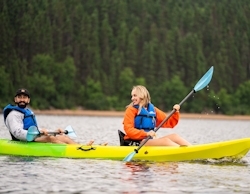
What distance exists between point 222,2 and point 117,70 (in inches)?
901

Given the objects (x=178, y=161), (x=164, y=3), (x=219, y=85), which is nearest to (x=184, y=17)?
(x=164, y=3)

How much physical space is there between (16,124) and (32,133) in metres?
0.40

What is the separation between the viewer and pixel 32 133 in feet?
44.2

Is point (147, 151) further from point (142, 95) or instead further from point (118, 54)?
point (118, 54)

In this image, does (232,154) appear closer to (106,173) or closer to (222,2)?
(106,173)

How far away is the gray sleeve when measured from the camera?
13.6 m

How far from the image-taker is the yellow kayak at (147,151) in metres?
13.1

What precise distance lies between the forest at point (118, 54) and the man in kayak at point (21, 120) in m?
57.8

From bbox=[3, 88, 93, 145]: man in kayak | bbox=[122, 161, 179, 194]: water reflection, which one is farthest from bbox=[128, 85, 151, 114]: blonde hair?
bbox=[3, 88, 93, 145]: man in kayak

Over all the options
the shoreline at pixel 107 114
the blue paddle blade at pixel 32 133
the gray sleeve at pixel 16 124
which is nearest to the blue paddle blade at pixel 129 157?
the blue paddle blade at pixel 32 133

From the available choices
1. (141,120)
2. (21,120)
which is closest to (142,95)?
(141,120)

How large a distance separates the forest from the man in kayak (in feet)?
190

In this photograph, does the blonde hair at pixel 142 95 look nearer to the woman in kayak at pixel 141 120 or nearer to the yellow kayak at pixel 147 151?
the woman in kayak at pixel 141 120

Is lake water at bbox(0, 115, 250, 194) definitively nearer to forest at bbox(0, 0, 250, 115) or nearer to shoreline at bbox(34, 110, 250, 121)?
shoreline at bbox(34, 110, 250, 121)
